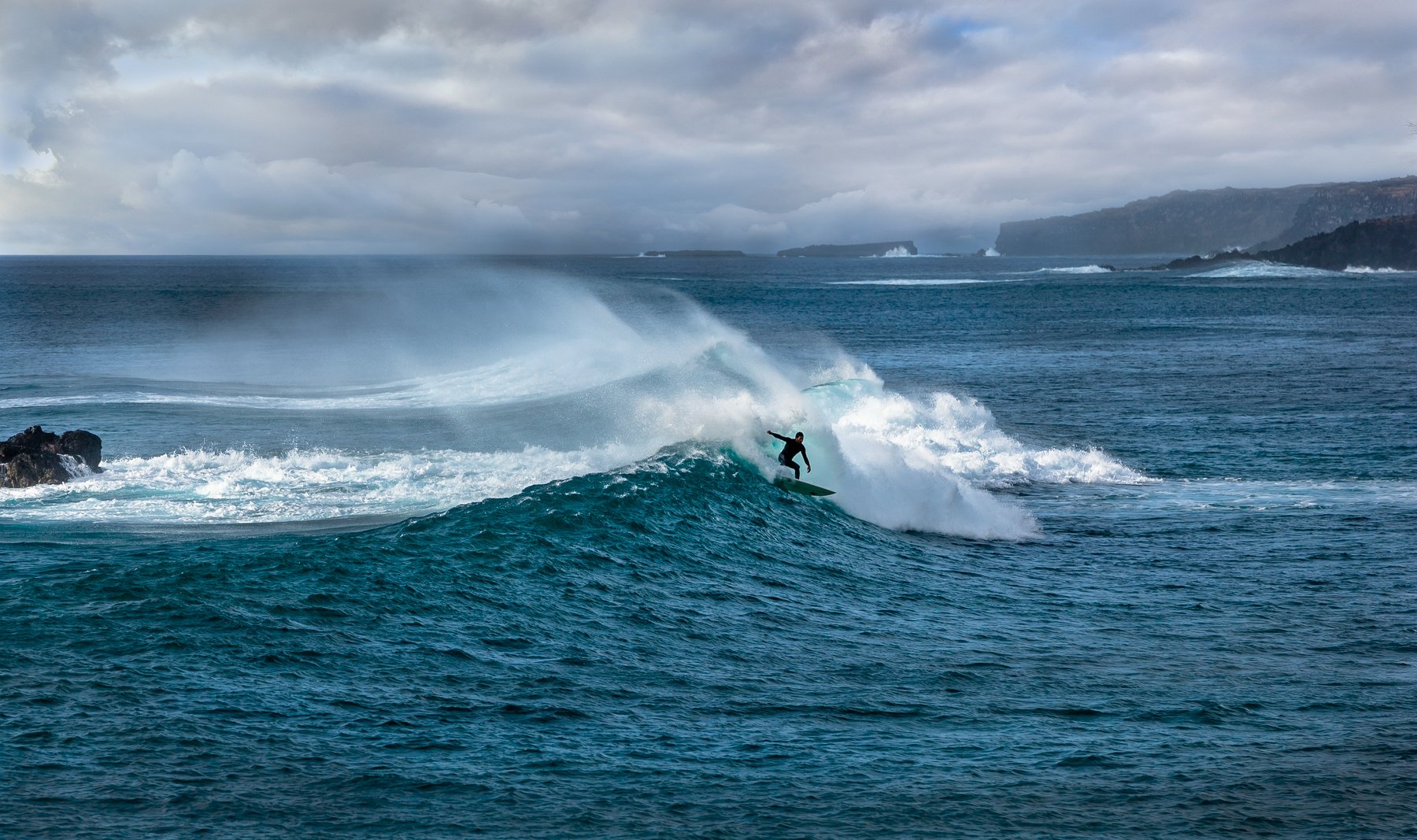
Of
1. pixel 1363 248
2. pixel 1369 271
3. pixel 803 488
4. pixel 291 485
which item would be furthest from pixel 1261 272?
pixel 291 485

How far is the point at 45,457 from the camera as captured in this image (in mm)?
25656

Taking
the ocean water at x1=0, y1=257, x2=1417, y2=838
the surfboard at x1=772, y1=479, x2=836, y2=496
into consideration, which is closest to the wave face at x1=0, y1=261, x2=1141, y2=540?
the ocean water at x1=0, y1=257, x2=1417, y2=838

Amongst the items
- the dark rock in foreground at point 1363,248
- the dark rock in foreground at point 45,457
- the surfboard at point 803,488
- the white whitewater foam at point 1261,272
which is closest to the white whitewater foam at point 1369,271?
the dark rock in foreground at point 1363,248

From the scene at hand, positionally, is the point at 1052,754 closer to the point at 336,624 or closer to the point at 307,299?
the point at 336,624

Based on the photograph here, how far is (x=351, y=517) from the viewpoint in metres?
22.1

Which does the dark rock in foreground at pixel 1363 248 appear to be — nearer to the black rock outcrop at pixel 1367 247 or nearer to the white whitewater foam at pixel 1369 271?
the black rock outcrop at pixel 1367 247

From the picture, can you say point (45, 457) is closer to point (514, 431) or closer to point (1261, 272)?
point (514, 431)

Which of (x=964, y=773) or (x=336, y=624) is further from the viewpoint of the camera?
(x=336, y=624)

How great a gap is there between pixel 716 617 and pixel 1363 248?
7773 inches

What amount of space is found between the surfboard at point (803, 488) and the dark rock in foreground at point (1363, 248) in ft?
597

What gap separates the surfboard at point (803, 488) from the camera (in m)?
24.9

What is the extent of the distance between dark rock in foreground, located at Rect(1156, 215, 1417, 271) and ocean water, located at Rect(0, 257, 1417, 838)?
159608 millimetres

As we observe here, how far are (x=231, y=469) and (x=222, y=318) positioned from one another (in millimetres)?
73319

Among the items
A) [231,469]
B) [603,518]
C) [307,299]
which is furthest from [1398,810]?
[307,299]
